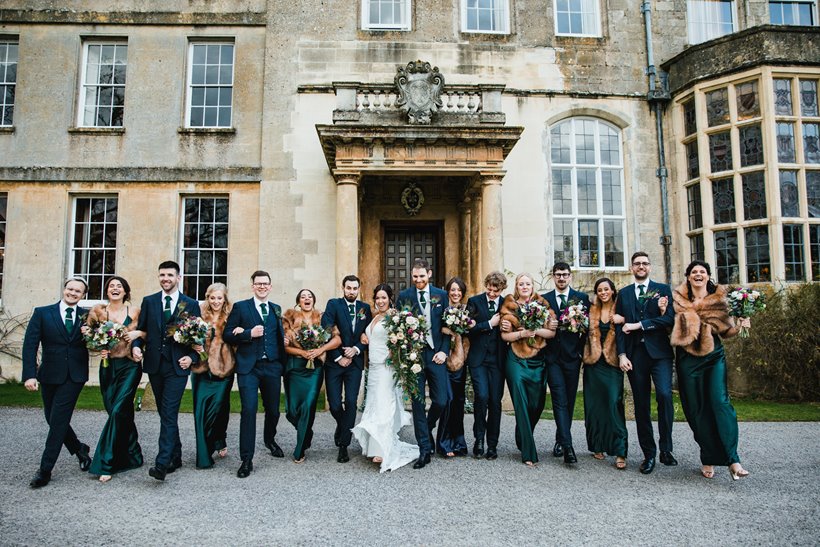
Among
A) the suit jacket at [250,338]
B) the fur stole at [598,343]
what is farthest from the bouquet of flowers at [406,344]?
the fur stole at [598,343]

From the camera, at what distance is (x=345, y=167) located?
414 inches

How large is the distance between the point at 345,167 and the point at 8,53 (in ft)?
34.3

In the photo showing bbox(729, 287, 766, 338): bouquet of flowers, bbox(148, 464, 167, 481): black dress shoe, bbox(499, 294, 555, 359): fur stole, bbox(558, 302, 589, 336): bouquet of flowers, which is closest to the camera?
bbox(148, 464, 167, 481): black dress shoe

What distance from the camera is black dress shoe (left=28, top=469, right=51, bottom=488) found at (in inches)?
206

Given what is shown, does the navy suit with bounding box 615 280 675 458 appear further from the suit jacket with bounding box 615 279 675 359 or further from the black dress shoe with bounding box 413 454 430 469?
the black dress shoe with bounding box 413 454 430 469

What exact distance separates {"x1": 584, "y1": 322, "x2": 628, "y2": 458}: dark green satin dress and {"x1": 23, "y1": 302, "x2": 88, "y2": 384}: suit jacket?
5.61 m

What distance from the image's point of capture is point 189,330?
5684 mm

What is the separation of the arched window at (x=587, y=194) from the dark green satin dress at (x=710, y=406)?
7956 millimetres

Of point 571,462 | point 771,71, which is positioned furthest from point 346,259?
point 771,71

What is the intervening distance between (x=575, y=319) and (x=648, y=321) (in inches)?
31.0

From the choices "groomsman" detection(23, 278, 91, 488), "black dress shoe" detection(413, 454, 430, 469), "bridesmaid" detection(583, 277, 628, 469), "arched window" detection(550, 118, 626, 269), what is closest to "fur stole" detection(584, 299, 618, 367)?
"bridesmaid" detection(583, 277, 628, 469)

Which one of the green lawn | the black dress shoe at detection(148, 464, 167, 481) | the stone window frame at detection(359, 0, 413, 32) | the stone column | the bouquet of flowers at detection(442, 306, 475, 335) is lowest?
the green lawn

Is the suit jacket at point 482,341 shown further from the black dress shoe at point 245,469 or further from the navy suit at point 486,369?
the black dress shoe at point 245,469

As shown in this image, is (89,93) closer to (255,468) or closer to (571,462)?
(255,468)
